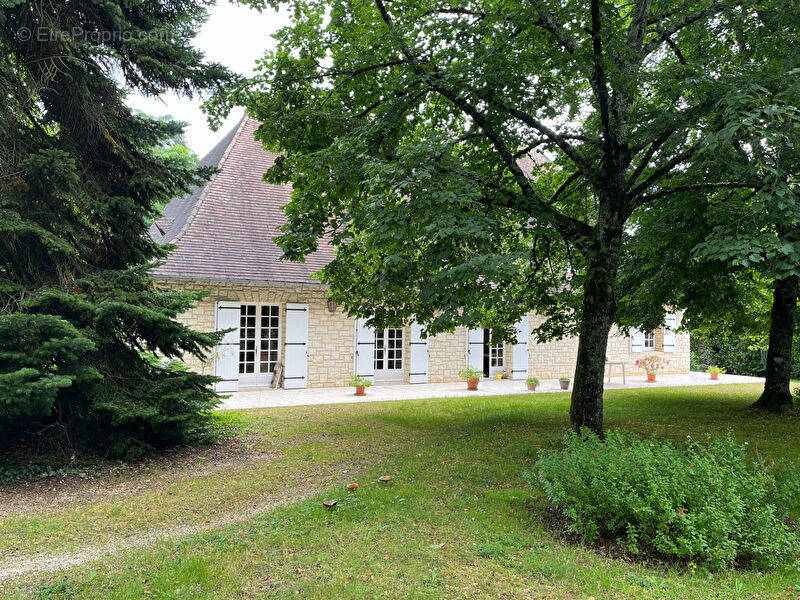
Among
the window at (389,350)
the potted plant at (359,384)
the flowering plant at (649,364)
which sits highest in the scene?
the window at (389,350)

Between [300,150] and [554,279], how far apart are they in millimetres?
A: 4250

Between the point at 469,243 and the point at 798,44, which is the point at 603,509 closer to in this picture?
the point at 469,243

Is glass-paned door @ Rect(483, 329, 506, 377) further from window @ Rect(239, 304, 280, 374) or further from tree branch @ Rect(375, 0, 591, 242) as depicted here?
tree branch @ Rect(375, 0, 591, 242)

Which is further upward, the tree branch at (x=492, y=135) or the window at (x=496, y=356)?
the tree branch at (x=492, y=135)

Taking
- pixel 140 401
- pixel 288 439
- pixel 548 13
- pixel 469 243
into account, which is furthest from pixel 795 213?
pixel 140 401

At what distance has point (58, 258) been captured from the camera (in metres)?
5.74

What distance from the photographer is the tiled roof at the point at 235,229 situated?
36.4 ft

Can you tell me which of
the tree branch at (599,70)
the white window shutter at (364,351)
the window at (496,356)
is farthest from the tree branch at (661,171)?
the window at (496,356)

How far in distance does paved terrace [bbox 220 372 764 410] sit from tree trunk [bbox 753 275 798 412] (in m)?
4.09

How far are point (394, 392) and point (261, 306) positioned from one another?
3791 millimetres

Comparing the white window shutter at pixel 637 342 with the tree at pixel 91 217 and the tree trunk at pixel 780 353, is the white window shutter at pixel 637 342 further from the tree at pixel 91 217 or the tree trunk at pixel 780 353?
the tree at pixel 91 217

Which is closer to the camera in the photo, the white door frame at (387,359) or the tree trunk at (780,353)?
the tree trunk at (780,353)

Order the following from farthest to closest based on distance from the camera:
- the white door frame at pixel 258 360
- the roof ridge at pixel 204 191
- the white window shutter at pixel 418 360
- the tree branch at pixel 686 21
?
1. the white window shutter at pixel 418 360
2. the white door frame at pixel 258 360
3. the roof ridge at pixel 204 191
4. the tree branch at pixel 686 21

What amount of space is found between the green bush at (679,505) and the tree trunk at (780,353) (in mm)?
7151
